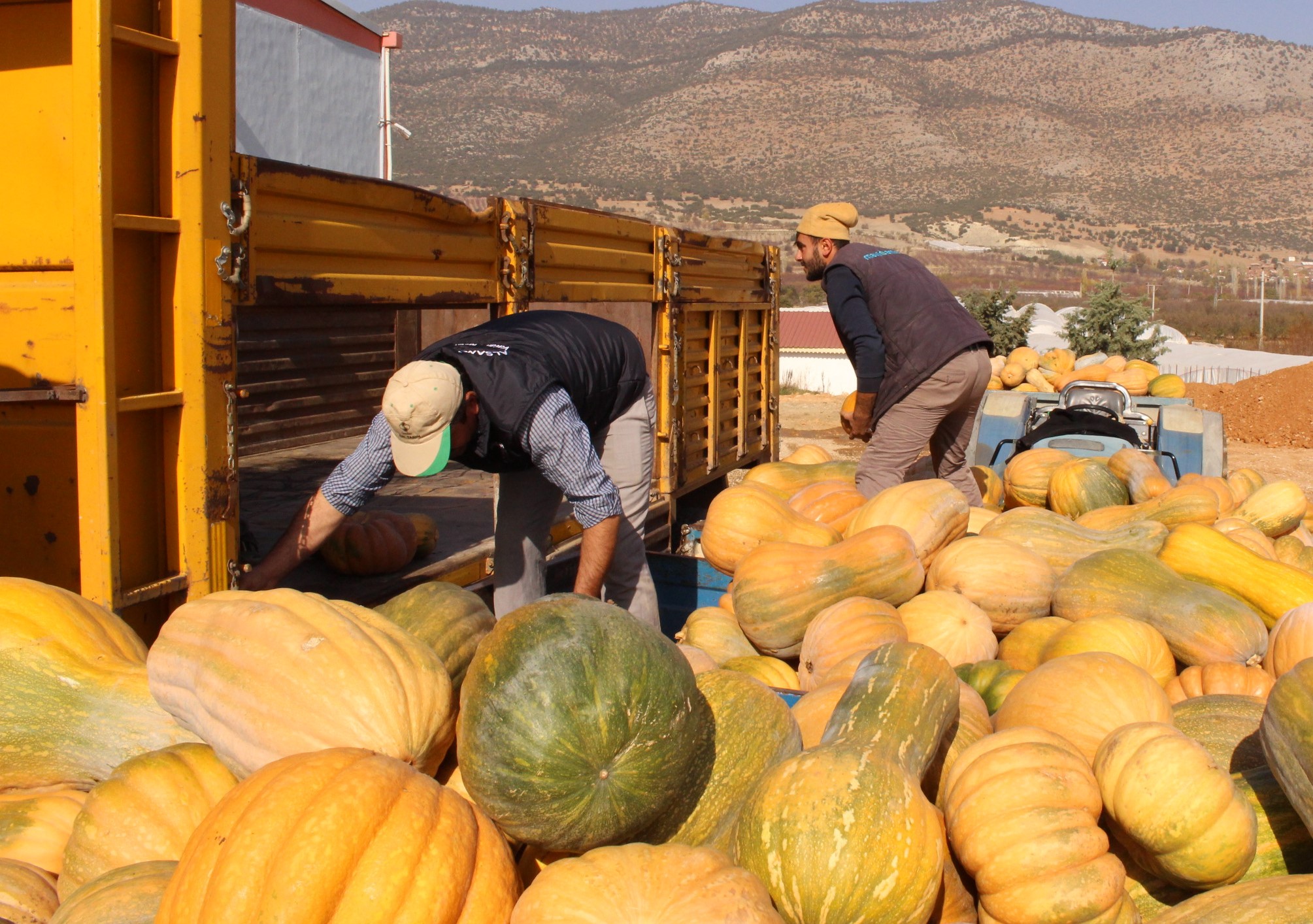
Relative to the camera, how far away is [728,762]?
2.50 metres

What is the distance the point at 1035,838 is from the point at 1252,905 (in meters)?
0.41

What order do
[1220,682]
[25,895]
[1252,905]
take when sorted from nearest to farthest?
1. [1252,905]
2. [25,895]
3. [1220,682]

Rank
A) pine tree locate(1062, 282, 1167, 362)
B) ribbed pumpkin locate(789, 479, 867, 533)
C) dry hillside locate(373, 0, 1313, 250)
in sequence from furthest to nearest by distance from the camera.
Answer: dry hillside locate(373, 0, 1313, 250), pine tree locate(1062, 282, 1167, 362), ribbed pumpkin locate(789, 479, 867, 533)

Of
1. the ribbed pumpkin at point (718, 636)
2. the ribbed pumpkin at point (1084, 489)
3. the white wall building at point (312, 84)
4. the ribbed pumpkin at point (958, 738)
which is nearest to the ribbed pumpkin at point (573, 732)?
the ribbed pumpkin at point (958, 738)

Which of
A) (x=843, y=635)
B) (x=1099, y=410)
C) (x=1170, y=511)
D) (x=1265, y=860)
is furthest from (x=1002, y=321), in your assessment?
(x=1265, y=860)

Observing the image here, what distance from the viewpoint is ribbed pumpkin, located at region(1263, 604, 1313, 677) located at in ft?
10.9

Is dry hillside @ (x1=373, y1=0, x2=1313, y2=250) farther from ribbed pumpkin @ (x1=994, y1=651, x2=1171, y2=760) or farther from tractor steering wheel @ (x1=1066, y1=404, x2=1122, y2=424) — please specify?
ribbed pumpkin @ (x1=994, y1=651, x2=1171, y2=760)

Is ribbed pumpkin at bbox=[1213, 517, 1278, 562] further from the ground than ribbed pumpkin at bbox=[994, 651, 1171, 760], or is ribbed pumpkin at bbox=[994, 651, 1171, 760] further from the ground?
ribbed pumpkin at bbox=[1213, 517, 1278, 562]

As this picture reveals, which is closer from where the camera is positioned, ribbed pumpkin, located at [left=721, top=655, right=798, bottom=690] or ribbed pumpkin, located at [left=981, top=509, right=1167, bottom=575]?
ribbed pumpkin, located at [left=721, top=655, right=798, bottom=690]

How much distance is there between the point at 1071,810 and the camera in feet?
7.82

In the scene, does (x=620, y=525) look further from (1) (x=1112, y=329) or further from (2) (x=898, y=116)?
(2) (x=898, y=116)

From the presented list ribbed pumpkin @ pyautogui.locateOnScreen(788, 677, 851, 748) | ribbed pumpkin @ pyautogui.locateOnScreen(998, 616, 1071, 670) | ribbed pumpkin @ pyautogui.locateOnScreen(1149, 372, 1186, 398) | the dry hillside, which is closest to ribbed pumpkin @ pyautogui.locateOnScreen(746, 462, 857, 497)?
ribbed pumpkin @ pyautogui.locateOnScreen(998, 616, 1071, 670)

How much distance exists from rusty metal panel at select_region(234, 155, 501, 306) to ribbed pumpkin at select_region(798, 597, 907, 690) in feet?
6.67

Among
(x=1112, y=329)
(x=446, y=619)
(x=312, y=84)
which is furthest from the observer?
(x=1112, y=329)
